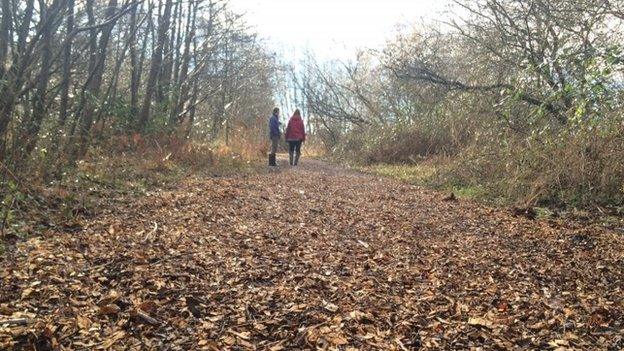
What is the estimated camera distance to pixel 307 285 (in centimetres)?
298

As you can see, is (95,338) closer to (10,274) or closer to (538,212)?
(10,274)

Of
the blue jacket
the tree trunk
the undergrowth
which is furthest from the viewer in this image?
the blue jacket

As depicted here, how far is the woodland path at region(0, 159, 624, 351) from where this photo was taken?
2.29m

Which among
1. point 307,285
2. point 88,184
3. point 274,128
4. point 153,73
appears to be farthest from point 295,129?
point 307,285

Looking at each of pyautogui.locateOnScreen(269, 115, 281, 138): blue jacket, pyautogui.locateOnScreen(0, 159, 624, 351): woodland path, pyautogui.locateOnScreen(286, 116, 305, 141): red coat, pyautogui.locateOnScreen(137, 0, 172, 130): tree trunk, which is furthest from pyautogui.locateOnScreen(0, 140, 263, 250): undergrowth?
pyautogui.locateOnScreen(286, 116, 305, 141): red coat

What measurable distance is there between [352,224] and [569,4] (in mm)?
5114

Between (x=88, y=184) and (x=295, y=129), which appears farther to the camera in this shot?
(x=295, y=129)

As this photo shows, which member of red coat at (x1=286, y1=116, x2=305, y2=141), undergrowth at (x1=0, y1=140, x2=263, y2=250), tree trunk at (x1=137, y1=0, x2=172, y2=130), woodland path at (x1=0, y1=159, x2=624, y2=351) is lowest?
woodland path at (x1=0, y1=159, x2=624, y2=351)

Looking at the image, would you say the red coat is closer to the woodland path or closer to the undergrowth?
the undergrowth

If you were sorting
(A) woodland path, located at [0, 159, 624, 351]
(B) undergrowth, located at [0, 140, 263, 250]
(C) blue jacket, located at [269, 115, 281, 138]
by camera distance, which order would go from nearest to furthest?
1. (A) woodland path, located at [0, 159, 624, 351]
2. (B) undergrowth, located at [0, 140, 263, 250]
3. (C) blue jacket, located at [269, 115, 281, 138]

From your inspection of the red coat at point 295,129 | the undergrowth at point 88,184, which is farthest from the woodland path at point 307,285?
the red coat at point 295,129

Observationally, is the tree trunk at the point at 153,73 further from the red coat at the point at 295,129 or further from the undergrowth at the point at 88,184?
the red coat at the point at 295,129

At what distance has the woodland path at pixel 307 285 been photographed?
2.29m

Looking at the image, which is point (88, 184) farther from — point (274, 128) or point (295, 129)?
point (295, 129)
